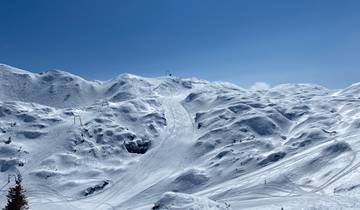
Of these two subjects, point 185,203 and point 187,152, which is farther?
point 187,152

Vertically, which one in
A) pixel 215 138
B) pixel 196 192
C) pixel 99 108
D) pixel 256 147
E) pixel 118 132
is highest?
pixel 99 108

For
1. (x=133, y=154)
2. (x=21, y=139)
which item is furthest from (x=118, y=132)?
(x=21, y=139)

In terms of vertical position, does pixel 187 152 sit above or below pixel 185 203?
above

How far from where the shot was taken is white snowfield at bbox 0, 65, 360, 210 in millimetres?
65312

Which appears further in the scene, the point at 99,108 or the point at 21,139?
the point at 99,108

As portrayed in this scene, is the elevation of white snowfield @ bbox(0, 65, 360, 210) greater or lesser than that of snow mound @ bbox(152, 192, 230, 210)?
greater

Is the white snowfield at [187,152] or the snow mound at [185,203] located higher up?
the white snowfield at [187,152]

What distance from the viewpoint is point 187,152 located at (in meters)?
93.8

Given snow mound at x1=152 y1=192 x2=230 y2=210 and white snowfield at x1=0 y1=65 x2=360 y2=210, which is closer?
snow mound at x1=152 y1=192 x2=230 y2=210

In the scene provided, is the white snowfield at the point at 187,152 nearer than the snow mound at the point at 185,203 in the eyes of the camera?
No

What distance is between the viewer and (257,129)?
103000 millimetres

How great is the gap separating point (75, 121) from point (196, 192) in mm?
51160

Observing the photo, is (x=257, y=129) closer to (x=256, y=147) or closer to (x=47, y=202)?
(x=256, y=147)

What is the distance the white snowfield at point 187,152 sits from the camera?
65312 millimetres
